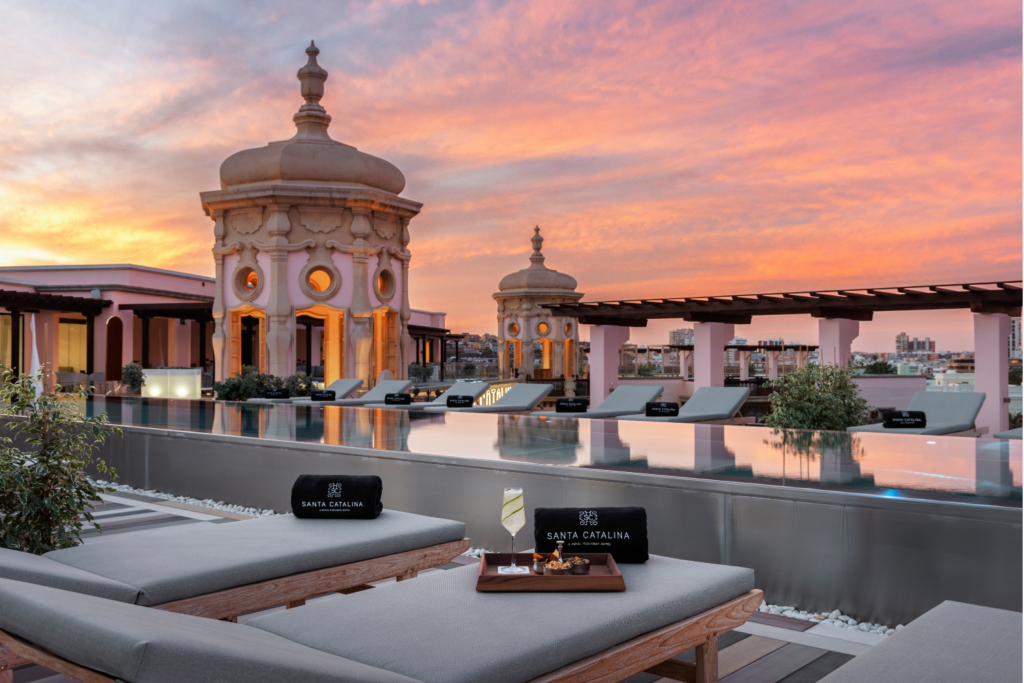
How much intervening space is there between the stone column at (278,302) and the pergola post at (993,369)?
17743mm

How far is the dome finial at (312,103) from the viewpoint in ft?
86.4

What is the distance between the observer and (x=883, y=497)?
429 cm

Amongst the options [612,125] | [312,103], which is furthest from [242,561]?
[312,103]

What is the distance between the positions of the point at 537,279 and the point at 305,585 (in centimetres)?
3384

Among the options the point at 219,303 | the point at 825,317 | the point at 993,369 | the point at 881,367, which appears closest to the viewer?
the point at 993,369

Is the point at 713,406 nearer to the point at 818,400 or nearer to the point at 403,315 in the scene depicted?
the point at 818,400

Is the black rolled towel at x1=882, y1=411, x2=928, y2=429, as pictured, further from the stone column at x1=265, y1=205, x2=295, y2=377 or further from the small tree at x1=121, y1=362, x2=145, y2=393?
the small tree at x1=121, y1=362, x2=145, y2=393

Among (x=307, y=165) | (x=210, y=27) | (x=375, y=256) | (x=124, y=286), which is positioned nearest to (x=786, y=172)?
(x=375, y=256)

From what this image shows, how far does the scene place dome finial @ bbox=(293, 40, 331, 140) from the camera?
26.3 meters

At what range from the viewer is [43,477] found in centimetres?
417

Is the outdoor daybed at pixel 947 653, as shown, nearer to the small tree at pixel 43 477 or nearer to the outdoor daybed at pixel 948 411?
the small tree at pixel 43 477

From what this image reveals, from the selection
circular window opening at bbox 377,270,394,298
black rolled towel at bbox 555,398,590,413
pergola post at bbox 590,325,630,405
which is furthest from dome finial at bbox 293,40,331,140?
black rolled towel at bbox 555,398,590,413

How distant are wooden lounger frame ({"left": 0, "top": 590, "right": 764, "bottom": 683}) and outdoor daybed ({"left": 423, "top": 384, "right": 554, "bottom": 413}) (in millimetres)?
9585

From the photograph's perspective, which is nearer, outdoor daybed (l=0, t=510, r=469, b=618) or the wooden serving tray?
the wooden serving tray
